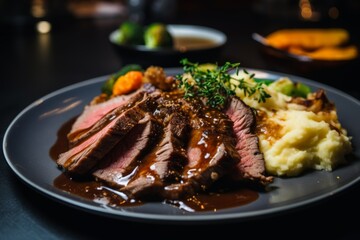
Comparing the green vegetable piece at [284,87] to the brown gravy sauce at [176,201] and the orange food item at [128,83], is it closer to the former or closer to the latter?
the orange food item at [128,83]

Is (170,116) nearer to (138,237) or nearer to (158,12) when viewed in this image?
(138,237)

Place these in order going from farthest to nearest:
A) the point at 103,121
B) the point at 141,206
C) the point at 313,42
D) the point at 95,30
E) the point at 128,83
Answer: the point at 95,30
the point at 313,42
the point at 128,83
the point at 103,121
the point at 141,206

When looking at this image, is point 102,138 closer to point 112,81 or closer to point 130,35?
point 112,81

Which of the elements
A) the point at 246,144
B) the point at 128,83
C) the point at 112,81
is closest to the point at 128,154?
the point at 246,144

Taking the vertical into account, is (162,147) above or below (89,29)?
above

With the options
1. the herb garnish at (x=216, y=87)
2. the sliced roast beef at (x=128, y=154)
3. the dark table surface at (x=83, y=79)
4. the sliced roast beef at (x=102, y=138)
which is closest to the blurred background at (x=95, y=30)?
the dark table surface at (x=83, y=79)

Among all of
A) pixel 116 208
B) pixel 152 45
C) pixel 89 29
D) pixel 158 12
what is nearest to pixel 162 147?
pixel 116 208
